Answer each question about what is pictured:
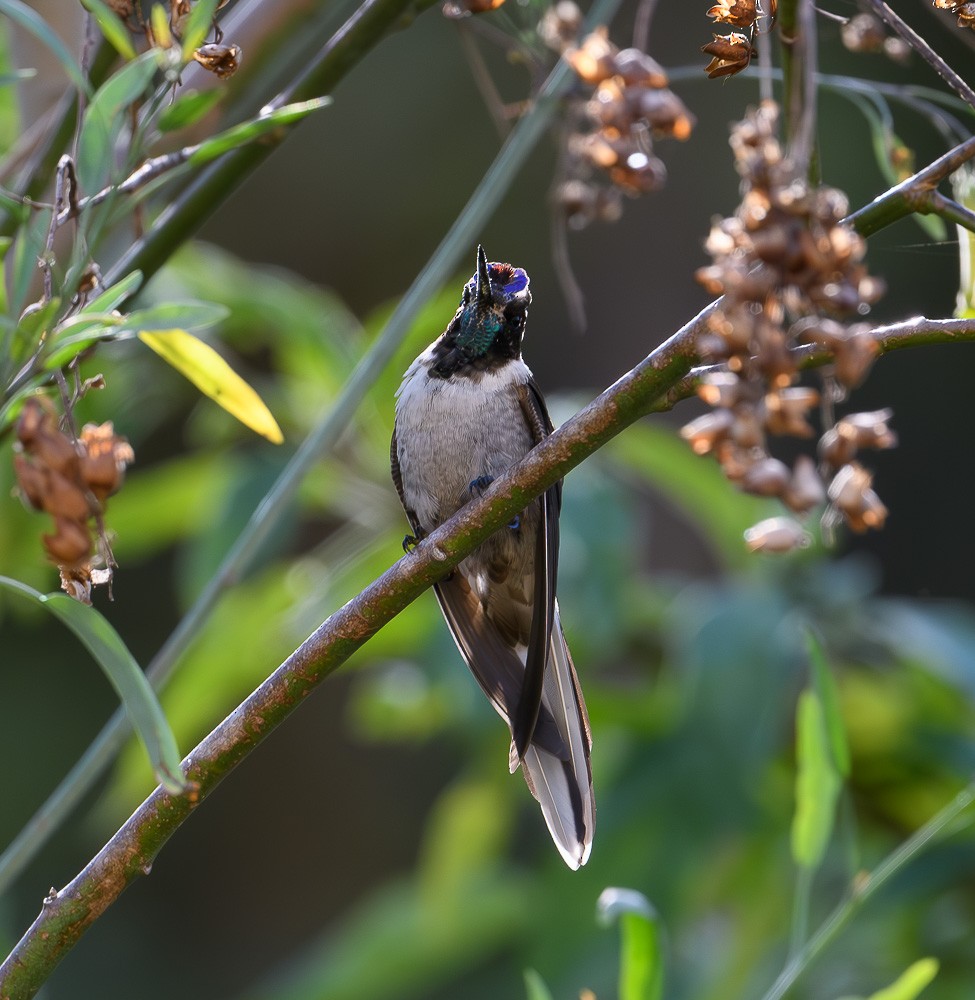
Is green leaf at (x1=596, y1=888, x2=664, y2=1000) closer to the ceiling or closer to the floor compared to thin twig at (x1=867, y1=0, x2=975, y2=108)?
closer to the floor

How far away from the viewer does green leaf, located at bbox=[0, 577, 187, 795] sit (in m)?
0.84

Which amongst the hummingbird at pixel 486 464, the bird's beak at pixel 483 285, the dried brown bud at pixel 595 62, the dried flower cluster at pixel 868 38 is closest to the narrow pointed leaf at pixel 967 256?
the dried flower cluster at pixel 868 38

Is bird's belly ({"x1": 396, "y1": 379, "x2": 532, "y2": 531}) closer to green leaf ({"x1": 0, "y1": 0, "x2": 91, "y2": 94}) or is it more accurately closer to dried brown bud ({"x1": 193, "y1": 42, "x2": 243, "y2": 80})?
dried brown bud ({"x1": 193, "y1": 42, "x2": 243, "y2": 80})

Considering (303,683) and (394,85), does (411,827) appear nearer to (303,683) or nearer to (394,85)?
(394,85)

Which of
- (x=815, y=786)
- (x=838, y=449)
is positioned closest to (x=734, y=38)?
(x=838, y=449)

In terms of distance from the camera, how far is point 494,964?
14.3ft

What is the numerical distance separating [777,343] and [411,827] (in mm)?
6135

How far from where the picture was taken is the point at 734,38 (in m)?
1.07

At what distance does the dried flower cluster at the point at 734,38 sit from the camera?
103cm

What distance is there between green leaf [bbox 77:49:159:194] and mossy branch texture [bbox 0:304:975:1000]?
389mm

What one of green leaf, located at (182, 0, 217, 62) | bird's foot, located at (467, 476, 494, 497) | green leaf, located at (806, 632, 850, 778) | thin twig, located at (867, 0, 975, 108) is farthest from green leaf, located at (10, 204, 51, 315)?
bird's foot, located at (467, 476, 494, 497)

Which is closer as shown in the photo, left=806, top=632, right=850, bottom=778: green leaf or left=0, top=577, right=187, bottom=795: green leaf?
left=0, top=577, right=187, bottom=795: green leaf

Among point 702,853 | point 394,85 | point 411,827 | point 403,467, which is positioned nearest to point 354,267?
point 394,85

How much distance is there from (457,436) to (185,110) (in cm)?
163
